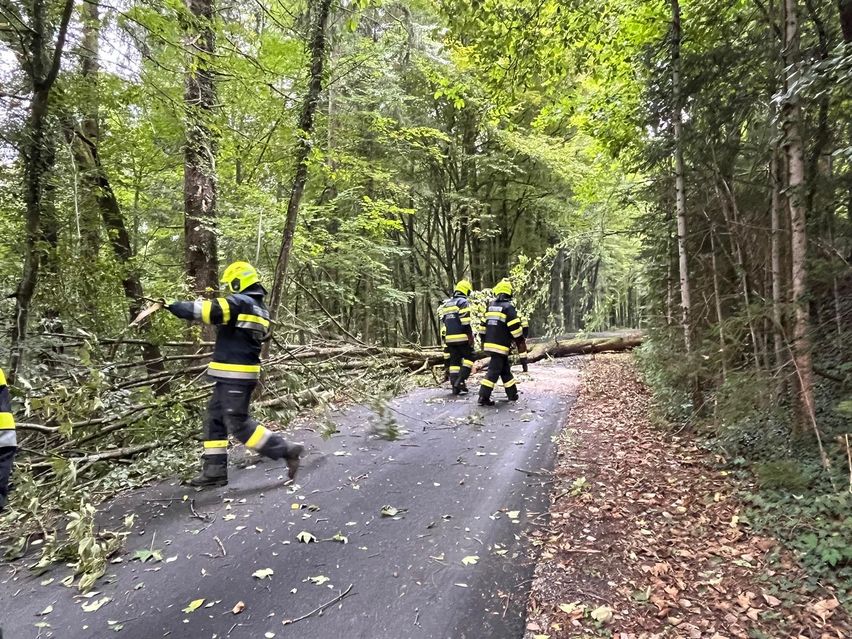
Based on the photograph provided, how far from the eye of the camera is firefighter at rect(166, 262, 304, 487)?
461 cm

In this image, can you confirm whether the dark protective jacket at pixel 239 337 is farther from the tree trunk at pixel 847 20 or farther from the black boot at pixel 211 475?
the tree trunk at pixel 847 20

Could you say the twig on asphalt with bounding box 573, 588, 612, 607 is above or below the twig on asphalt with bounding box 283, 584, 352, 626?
below

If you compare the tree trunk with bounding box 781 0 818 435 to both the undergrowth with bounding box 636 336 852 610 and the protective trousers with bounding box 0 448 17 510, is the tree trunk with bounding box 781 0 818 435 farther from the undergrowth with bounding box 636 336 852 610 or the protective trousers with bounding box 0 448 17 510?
the protective trousers with bounding box 0 448 17 510

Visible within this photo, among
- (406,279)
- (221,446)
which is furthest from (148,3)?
(406,279)

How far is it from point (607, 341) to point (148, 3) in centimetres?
1574

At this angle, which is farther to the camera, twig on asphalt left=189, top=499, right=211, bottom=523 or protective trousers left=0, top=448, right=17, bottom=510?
twig on asphalt left=189, top=499, right=211, bottom=523

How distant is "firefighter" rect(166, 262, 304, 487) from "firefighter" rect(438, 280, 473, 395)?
5.55 meters

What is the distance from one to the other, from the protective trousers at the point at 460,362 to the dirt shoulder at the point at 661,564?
167 inches

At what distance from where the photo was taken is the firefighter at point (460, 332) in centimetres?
996

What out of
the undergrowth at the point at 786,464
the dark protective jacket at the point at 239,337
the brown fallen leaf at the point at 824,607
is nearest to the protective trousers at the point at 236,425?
the dark protective jacket at the point at 239,337

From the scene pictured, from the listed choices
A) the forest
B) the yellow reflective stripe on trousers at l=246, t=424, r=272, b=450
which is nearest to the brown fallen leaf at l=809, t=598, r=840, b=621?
the forest

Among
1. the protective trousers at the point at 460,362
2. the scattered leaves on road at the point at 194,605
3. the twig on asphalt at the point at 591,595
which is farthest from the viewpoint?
the protective trousers at the point at 460,362

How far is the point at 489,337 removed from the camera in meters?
8.83

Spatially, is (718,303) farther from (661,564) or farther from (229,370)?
(229,370)
